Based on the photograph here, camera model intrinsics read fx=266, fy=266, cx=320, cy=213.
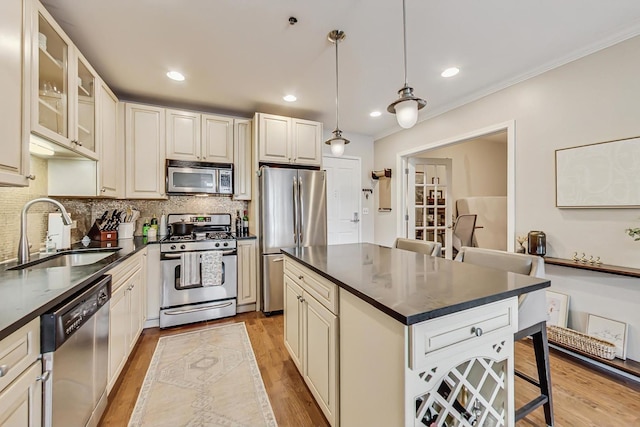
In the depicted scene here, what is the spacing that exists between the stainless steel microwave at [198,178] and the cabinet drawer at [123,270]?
3.13ft

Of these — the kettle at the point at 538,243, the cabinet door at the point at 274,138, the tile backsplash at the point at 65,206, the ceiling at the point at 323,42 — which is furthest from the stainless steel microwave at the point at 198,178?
the kettle at the point at 538,243

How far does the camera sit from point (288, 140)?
3.48 m

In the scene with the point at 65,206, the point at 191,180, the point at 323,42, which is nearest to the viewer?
the point at 323,42

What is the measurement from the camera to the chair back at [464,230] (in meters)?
4.38

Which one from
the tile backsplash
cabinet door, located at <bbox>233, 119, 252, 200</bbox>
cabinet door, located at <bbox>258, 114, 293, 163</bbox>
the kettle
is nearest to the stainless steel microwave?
cabinet door, located at <bbox>233, 119, 252, 200</bbox>

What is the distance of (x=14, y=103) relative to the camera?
52.4 inches

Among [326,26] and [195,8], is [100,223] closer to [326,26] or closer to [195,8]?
[195,8]

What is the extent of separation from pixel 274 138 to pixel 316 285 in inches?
92.7

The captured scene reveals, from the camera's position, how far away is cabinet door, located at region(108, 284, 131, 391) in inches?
69.2

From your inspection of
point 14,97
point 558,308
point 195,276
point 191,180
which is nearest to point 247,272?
point 195,276

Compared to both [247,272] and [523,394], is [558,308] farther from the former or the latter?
[247,272]

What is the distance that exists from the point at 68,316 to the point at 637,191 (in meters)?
3.54

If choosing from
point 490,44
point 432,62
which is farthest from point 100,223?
point 490,44

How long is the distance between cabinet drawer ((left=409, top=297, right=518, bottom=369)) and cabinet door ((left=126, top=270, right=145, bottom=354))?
7.25ft
